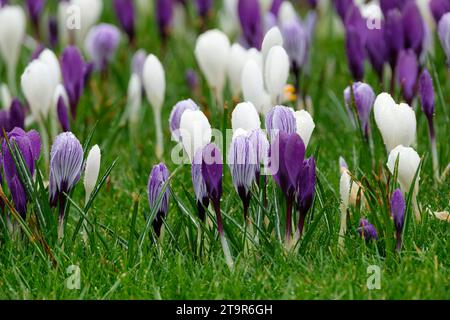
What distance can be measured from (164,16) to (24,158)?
9.13ft

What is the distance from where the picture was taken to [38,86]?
4039mm

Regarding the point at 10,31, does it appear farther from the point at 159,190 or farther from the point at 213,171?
the point at 213,171

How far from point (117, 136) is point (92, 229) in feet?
5.02

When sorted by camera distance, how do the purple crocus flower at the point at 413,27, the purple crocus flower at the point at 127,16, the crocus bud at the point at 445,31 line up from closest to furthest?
the crocus bud at the point at 445,31 → the purple crocus flower at the point at 413,27 → the purple crocus flower at the point at 127,16

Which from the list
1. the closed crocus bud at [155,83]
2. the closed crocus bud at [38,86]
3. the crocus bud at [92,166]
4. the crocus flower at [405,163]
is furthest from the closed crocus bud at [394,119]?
the closed crocus bud at [38,86]

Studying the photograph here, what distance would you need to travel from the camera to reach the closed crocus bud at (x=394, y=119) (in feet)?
10.6

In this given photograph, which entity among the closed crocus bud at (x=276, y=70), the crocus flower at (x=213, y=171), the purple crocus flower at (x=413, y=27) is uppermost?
the purple crocus flower at (x=413, y=27)

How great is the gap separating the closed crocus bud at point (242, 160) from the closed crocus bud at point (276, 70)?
2.02 ft

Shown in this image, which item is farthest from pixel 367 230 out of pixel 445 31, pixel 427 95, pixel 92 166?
pixel 445 31

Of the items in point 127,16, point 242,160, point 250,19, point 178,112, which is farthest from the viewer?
point 127,16

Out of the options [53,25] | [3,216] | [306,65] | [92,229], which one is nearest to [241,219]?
[92,229]

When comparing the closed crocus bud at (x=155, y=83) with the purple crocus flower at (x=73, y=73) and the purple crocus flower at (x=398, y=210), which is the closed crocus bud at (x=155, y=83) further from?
the purple crocus flower at (x=398, y=210)

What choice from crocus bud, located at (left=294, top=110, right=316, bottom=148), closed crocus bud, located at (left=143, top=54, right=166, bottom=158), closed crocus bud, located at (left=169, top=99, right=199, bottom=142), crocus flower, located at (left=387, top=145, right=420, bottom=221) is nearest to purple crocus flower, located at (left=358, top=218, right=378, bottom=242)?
crocus flower, located at (left=387, top=145, right=420, bottom=221)

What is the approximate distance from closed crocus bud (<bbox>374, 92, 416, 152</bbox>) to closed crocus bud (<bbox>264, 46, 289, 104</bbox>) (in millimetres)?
442
